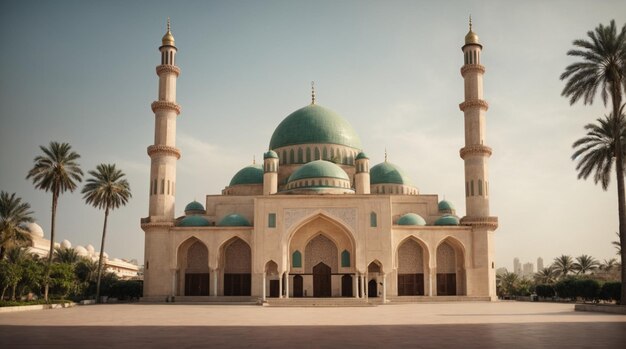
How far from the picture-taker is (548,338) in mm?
13000

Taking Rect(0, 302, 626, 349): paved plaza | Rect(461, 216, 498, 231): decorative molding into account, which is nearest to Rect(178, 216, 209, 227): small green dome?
Rect(461, 216, 498, 231): decorative molding

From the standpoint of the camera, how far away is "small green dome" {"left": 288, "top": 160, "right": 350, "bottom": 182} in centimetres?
3962

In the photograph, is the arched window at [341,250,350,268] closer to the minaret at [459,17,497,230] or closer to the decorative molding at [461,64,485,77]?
the minaret at [459,17,497,230]

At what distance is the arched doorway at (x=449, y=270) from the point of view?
38.6 meters

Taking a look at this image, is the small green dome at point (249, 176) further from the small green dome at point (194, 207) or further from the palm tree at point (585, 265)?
the palm tree at point (585, 265)

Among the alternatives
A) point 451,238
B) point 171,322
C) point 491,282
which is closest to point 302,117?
point 451,238

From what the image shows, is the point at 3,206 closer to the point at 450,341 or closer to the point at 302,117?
the point at 302,117

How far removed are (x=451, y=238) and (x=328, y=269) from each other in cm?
814

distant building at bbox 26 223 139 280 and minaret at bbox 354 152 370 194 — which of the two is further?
distant building at bbox 26 223 139 280

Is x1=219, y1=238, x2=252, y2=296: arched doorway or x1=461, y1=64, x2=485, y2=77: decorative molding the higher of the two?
x1=461, y1=64, x2=485, y2=77: decorative molding

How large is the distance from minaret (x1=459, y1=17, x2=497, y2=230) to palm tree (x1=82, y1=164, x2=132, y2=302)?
22.4 meters

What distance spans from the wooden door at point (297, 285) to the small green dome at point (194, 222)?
6897mm

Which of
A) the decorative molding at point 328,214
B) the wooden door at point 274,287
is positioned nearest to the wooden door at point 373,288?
the decorative molding at point 328,214

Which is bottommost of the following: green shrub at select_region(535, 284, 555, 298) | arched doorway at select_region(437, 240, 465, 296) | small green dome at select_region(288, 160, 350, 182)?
green shrub at select_region(535, 284, 555, 298)
